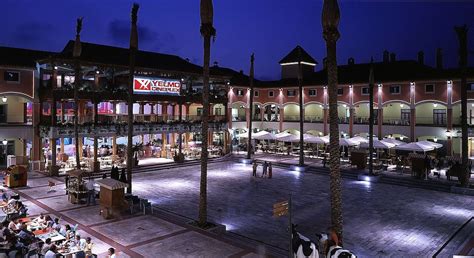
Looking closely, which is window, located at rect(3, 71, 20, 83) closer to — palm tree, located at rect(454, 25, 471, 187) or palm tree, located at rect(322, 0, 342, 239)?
palm tree, located at rect(322, 0, 342, 239)

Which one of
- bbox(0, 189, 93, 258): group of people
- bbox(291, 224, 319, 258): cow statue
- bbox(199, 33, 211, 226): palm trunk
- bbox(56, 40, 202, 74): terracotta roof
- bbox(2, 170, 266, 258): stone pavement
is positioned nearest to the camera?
bbox(291, 224, 319, 258): cow statue

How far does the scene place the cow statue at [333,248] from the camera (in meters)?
11.2

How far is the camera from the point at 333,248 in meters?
11.8

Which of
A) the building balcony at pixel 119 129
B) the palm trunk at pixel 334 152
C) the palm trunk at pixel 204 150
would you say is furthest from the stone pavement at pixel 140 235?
the building balcony at pixel 119 129

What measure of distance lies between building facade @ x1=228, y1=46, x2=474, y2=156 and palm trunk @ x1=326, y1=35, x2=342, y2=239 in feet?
75.1

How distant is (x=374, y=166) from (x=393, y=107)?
1610 centimetres

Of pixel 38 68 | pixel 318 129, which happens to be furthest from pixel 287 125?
pixel 38 68

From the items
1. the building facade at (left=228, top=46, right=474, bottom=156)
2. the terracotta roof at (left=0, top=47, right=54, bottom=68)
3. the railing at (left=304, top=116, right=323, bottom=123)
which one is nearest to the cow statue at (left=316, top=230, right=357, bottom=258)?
the building facade at (left=228, top=46, right=474, bottom=156)

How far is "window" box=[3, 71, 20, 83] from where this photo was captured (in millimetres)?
31147

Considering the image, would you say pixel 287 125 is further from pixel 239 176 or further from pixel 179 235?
pixel 179 235

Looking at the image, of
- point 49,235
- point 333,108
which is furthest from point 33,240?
point 333,108

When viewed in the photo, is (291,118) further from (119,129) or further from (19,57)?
(19,57)

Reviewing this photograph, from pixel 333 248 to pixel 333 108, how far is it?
5055 millimetres

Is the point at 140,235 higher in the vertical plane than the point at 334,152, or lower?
lower
